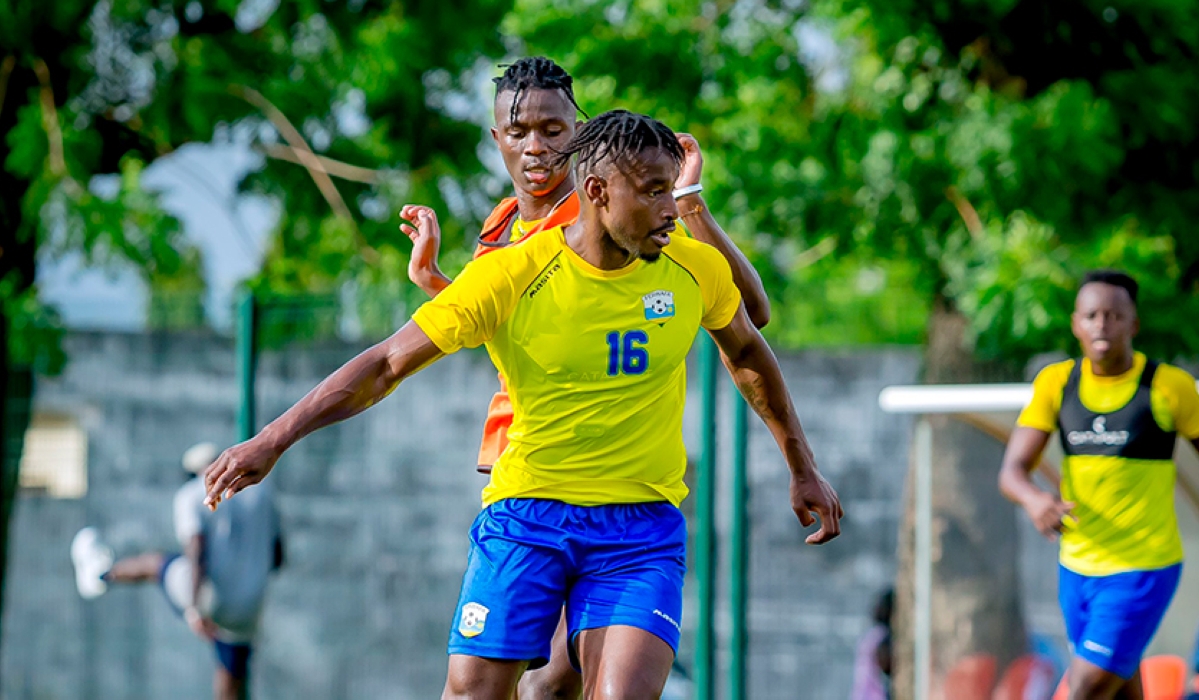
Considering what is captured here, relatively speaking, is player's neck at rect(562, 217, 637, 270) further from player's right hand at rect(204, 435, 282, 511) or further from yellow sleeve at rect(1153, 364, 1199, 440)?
yellow sleeve at rect(1153, 364, 1199, 440)

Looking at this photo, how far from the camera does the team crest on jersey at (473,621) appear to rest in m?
4.11

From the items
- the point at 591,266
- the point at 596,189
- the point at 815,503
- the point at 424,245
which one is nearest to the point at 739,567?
the point at 815,503

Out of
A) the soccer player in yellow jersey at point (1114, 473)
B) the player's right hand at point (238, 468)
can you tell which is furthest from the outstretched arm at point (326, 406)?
the soccer player in yellow jersey at point (1114, 473)

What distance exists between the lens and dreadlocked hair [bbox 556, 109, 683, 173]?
3.98m

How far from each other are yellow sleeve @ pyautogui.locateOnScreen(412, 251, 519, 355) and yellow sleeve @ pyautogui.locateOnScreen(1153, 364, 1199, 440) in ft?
12.4

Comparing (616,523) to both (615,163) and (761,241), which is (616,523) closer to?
(615,163)

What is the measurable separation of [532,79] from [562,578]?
4.95 ft

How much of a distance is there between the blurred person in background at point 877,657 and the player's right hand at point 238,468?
6626 millimetres

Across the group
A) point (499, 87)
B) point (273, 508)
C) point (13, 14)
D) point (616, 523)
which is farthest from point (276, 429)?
point (13, 14)

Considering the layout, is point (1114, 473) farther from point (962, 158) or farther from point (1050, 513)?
point (962, 158)

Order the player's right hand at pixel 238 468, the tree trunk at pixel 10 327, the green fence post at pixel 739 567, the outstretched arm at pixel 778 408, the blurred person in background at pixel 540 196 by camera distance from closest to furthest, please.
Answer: the player's right hand at pixel 238 468 → the outstretched arm at pixel 778 408 → the blurred person in background at pixel 540 196 → the green fence post at pixel 739 567 → the tree trunk at pixel 10 327

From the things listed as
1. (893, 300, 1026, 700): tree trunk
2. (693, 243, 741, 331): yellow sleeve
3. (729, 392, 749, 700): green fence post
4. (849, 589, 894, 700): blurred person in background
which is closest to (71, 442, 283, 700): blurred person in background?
(729, 392, 749, 700): green fence post

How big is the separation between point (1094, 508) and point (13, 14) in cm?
729

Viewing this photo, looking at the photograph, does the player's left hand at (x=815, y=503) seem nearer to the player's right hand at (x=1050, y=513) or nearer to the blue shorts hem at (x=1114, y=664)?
the player's right hand at (x=1050, y=513)
